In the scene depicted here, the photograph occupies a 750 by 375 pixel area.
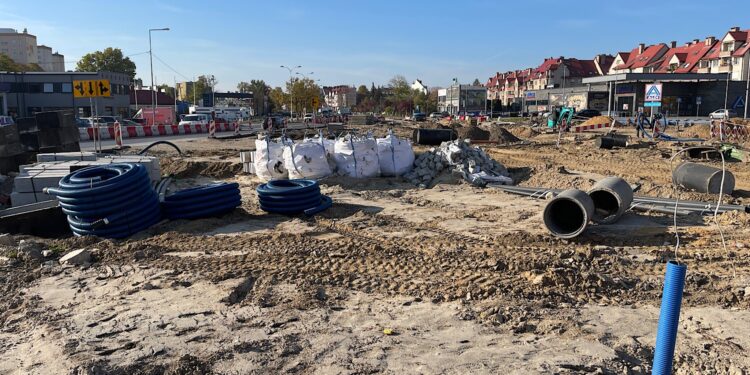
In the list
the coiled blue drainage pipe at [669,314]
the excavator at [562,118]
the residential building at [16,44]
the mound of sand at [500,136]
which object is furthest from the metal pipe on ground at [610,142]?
the residential building at [16,44]

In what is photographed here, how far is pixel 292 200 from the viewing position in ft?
33.3

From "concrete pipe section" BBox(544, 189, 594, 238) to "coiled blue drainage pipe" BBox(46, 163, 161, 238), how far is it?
6535mm

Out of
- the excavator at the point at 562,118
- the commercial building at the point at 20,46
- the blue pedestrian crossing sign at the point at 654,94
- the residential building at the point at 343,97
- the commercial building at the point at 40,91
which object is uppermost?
the commercial building at the point at 20,46

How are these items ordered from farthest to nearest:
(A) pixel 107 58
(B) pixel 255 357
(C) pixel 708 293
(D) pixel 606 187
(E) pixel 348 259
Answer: (A) pixel 107 58 < (D) pixel 606 187 < (E) pixel 348 259 < (C) pixel 708 293 < (B) pixel 255 357

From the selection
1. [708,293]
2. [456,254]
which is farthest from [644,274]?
[456,254]

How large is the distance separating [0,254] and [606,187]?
360 inches

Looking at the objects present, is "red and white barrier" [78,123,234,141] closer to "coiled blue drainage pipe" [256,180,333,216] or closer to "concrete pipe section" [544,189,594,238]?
"coiled blue drainage pipe" [256,180,333,216]

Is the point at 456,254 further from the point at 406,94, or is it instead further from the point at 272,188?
the point at 406,94

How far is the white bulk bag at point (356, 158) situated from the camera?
46.5 feet

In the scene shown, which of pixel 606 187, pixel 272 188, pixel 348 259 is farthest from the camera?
pixel 272 188

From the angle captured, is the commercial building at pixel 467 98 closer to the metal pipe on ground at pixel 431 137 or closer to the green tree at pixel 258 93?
the green tree at pixel 258 93

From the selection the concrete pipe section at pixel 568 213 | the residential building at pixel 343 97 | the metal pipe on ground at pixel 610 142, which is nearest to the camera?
the concrete pipe section at pixel 568 213

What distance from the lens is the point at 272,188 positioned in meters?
10.5

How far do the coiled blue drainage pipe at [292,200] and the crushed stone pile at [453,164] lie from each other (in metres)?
4.06
